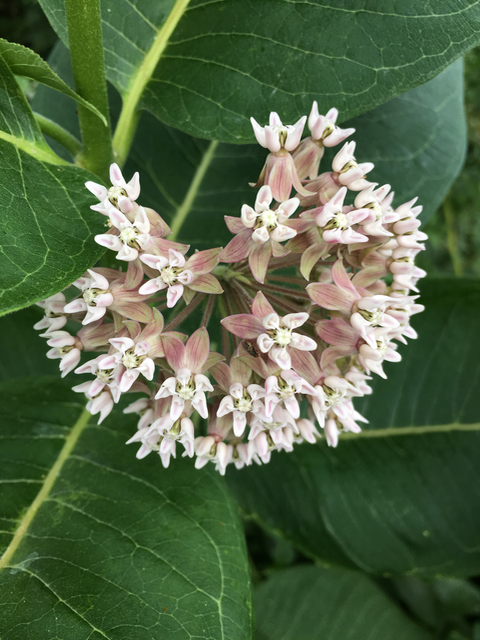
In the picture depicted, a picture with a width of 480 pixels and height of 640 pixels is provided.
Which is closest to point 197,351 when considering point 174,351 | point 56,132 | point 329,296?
point 174,351

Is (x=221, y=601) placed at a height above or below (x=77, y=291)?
below

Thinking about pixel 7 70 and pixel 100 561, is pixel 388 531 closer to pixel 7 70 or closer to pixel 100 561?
pixel 100 561

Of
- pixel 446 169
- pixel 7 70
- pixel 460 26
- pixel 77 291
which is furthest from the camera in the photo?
pixel 446 169

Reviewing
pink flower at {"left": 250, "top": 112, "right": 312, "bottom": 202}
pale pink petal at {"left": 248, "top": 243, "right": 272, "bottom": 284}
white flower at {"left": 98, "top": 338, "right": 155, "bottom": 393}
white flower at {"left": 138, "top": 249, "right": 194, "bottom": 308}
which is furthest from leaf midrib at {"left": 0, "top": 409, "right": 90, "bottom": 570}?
pink flower at {"left": 250, "top": 112, "right": 312, "bottom": 202}

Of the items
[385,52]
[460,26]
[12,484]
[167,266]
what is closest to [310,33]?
[385,52]

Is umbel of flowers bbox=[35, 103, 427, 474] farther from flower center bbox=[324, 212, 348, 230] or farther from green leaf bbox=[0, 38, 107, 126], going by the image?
green leaf bbox=[0, 38, 107, 126]

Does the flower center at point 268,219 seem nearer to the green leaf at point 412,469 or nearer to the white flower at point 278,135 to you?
the white flower at point 278,135

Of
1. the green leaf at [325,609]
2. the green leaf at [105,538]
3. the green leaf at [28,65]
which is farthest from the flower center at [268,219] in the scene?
the green leaf at [325,609]

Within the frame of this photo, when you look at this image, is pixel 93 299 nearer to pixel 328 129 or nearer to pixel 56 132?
pixel 56 132
